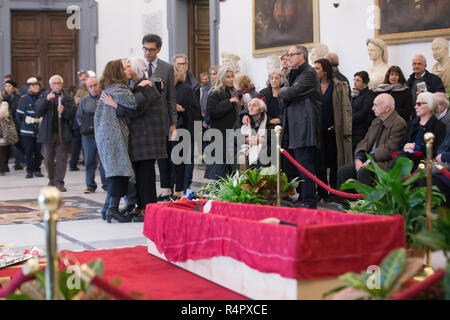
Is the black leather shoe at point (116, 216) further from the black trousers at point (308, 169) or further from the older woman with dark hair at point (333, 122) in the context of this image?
the older woman with dark hair at point (333, 122)

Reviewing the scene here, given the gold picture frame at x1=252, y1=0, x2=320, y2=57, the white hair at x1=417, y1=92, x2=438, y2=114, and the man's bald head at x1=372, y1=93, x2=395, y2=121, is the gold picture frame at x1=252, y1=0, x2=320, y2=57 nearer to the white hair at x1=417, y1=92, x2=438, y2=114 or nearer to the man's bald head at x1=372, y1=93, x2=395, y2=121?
the man's bald head at x1=372, y1=93, x2=395, y2=121

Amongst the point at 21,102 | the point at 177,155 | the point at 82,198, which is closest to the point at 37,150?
the point at 21,102

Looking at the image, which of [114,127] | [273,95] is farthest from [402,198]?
A: [273,95]

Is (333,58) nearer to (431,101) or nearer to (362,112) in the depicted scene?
(362,112)

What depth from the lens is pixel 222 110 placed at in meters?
9.38

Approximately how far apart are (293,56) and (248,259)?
438cm

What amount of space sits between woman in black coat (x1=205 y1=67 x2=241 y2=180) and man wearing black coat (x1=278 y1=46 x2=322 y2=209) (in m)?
1.16

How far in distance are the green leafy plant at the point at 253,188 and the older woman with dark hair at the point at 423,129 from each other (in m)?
1.24

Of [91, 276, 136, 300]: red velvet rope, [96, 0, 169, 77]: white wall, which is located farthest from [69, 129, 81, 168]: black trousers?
[91, 276, 136, 300]: red velvet rope

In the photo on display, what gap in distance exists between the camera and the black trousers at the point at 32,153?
44.5ft

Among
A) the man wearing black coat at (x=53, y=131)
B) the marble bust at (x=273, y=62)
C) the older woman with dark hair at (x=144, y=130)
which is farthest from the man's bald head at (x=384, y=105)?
the man wearing black coat at (x=53, y=131)

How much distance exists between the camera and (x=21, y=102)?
13680mm

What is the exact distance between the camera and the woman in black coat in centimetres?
940
